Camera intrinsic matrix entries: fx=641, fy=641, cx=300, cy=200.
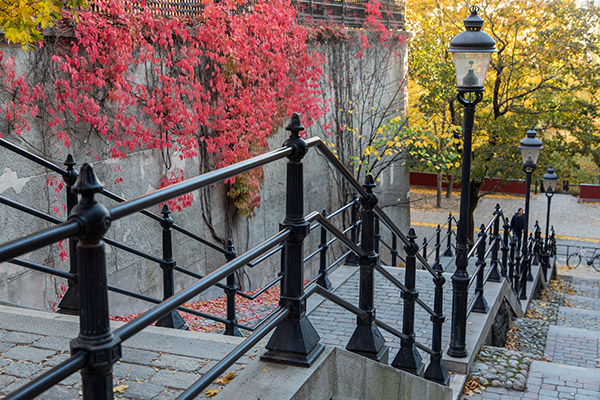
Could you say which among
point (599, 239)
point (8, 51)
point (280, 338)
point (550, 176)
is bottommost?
point (599, 239)

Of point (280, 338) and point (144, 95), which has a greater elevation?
point (144, 95)

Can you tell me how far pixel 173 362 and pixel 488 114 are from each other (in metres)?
20.1

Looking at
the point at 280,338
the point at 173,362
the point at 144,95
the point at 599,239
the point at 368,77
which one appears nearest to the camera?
the point at 280,338

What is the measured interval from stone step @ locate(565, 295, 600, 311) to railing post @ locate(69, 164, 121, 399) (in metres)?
15.0

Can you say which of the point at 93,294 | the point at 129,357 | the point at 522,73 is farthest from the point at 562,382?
the point at 522,73

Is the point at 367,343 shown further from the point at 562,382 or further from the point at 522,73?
the point at 522,73

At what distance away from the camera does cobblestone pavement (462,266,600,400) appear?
259 inches

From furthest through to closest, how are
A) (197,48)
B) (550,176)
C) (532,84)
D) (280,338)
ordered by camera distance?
(532,84)
(550,176)
(197,48)
(280,338)

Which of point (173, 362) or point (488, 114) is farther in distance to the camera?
point (488, 114)

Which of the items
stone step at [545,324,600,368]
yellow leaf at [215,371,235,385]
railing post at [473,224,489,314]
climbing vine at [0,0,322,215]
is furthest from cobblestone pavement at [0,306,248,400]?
stone step at [545,324,600,368]

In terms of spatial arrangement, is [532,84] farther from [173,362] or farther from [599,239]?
[173,362]

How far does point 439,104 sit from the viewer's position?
2227 cm

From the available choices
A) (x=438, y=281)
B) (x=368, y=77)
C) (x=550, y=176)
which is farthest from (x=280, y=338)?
(x=550, y=176)

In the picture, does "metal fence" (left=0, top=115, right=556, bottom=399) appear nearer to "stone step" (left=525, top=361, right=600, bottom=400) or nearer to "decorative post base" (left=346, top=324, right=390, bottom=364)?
"decorative post base" (left=346, top=324, right=390, bottom=364)
